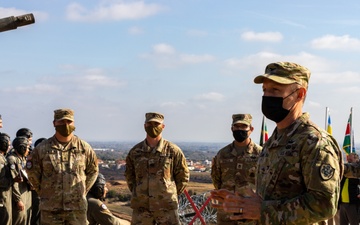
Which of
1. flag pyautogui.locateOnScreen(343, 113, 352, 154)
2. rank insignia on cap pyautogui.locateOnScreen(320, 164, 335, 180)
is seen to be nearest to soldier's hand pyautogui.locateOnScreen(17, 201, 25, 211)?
rank insignia on cap pyautogui.locateOnScreen(320, 164, 335, 180)

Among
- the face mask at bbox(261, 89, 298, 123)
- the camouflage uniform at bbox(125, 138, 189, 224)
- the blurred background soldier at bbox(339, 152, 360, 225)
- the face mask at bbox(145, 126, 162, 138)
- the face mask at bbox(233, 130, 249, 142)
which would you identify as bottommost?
the blurred background soldier at bbox(339, 152, 360, 225)

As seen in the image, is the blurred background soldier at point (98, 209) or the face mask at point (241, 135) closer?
the blurred background soldier at point (98, 209)

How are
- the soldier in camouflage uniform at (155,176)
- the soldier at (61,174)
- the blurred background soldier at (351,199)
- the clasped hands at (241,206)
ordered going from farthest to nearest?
the blurred background soldier at (351,199), the soldier in camouflage uniform at (155,176), the soldier at (61,174), the clasped hands at (241,206)

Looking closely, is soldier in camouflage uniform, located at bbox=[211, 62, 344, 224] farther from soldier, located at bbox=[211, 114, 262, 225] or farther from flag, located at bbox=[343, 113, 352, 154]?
flag, located at bbox=[343, 113, 352, 154]

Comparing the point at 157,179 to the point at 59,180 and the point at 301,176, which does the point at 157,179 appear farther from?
Result: the point at 301,176

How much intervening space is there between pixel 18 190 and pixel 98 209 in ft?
6.94

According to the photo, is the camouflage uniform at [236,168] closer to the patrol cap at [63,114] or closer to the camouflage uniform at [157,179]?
the camouflage uniform at [157,179]

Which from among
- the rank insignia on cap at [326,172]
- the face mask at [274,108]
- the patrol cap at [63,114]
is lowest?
the rank insignia on cap at [326,172]

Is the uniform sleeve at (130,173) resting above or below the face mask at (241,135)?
below

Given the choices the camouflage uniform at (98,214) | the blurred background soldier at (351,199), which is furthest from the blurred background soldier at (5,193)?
the blurred background soldier at (351,199)

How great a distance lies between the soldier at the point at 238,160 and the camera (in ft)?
31.2

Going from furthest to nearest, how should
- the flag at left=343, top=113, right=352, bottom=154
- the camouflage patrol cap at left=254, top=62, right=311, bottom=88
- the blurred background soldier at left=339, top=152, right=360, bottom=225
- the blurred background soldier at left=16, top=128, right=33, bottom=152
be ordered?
the flag at left=343, top=113, right=352, bottom=154 → the blurred background soldier at left=339, top=152, right=360, bottom=225 → the blurred background soldier at left=16, top=128, right=33, bottom=152 → the camouflage patrol cap at left=254, top=62, right=311, bottom=88

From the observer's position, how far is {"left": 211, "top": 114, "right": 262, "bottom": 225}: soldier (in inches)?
374

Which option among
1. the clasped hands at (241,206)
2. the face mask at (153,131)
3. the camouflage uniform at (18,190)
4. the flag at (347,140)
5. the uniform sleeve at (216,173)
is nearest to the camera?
the clasped hands at (241,206)
